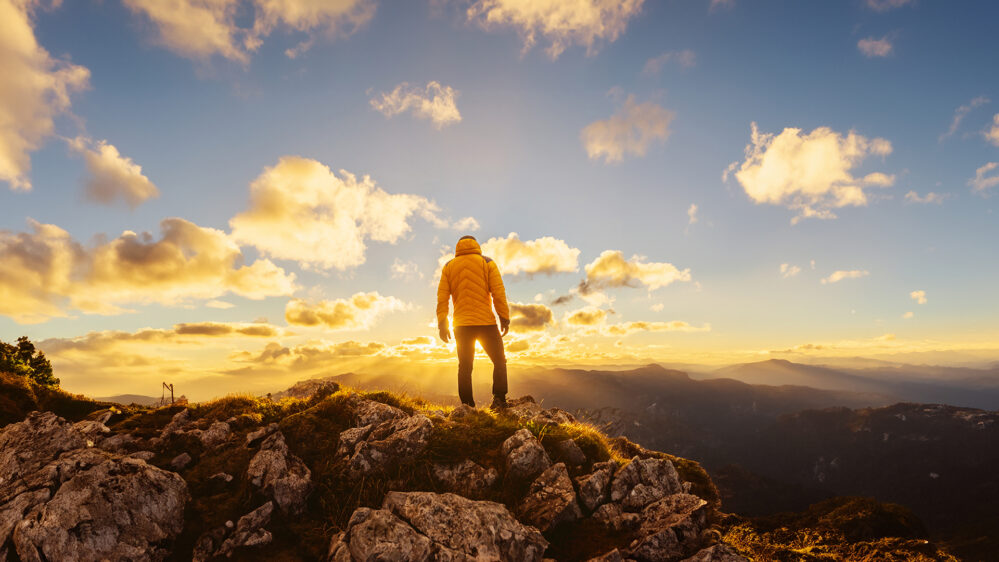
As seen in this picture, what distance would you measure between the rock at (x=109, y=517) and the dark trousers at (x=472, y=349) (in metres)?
7.02

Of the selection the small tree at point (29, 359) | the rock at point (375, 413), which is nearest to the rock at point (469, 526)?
the rock at point (375, 413)

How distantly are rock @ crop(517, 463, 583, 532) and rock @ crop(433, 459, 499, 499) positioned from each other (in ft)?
2.41

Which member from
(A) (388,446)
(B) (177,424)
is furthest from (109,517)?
(A) (388,446)

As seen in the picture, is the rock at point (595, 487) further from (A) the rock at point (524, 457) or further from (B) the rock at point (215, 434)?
(B) the rock at point (215, 434)

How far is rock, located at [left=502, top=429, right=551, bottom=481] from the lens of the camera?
7.85m

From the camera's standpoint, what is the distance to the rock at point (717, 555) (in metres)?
5.66

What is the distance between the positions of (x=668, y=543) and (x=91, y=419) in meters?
13.4

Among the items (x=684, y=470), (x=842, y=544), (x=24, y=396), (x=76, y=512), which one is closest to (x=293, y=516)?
(x=76, y=512)

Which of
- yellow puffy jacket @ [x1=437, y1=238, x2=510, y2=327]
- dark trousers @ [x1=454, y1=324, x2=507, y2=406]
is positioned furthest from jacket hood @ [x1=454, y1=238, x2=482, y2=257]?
dark trousers @ [x1=454, y1=324, x2=507, y2=406]

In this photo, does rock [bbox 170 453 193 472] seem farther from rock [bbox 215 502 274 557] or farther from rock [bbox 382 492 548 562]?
rock [bbox 382 492 548 562]

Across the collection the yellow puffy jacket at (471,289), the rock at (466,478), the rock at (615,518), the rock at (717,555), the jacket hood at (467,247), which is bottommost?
the rock at (615,518)

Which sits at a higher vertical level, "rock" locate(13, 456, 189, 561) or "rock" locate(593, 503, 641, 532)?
"rock" locate(13, 456, 189, 561)

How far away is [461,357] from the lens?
1253 cm

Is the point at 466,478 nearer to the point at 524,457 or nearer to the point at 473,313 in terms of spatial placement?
the point at 524,457
